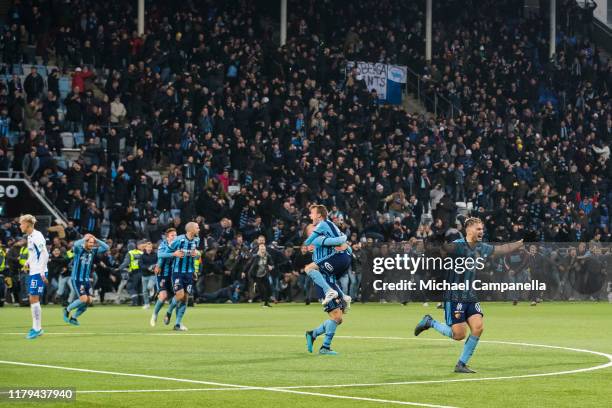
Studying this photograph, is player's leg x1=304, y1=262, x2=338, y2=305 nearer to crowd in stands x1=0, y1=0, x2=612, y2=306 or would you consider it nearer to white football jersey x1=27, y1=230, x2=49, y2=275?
white football jersey x1=27, y1=230, x2=49, y2=275

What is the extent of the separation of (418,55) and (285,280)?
52.4 ft

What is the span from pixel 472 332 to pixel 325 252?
13.1ft

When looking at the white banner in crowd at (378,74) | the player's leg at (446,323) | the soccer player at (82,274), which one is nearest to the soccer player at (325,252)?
the player's leg at (446,323)

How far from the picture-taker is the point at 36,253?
75.3 feet

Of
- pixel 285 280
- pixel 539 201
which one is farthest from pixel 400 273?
pixel 539 201

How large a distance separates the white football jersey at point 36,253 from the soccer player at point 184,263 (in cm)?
394

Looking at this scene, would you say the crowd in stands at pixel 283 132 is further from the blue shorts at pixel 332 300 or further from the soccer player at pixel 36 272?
the blue shorts at pixel 332 300

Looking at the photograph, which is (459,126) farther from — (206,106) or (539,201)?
(206,106)

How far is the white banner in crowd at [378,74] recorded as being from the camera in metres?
50.5

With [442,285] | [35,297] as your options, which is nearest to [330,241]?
[35,297]

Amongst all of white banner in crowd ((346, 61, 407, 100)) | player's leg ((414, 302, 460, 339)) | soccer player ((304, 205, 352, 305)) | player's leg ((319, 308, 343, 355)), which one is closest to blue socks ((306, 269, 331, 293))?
soccer player ((304, 205, 352, 305))

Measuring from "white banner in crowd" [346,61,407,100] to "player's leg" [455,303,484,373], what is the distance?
112ft

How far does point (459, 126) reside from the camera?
165 ft

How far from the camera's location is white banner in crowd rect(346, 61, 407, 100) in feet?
166
